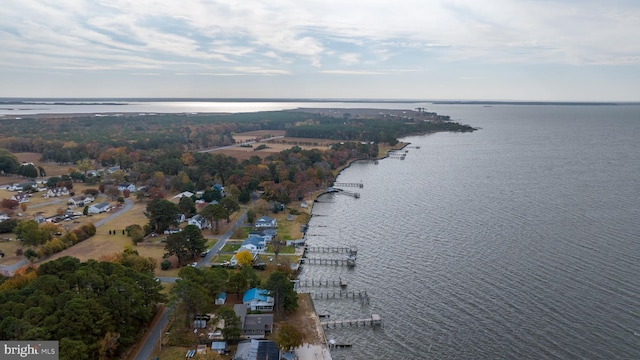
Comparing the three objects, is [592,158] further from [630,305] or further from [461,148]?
[630,305]

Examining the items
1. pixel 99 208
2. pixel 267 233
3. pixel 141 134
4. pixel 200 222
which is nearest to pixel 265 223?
pixel 267 233

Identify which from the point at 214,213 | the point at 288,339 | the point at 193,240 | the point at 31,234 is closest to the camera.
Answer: the point at 288,339

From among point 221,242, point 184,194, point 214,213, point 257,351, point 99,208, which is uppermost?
point 214,213

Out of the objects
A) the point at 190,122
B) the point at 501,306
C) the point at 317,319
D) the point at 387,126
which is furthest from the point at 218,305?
the point at 190,122

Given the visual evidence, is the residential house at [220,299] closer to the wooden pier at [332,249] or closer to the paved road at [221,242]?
the paved road at [221,242]

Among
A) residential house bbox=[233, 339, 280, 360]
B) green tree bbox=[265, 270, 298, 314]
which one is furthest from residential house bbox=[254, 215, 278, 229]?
residential house bbox=[233, 339, 280, 360]

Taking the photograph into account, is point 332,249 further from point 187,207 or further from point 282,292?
point 187,207

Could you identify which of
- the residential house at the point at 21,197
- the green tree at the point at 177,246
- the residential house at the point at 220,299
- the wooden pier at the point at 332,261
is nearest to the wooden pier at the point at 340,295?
the wooden pier at the point at 332,261
